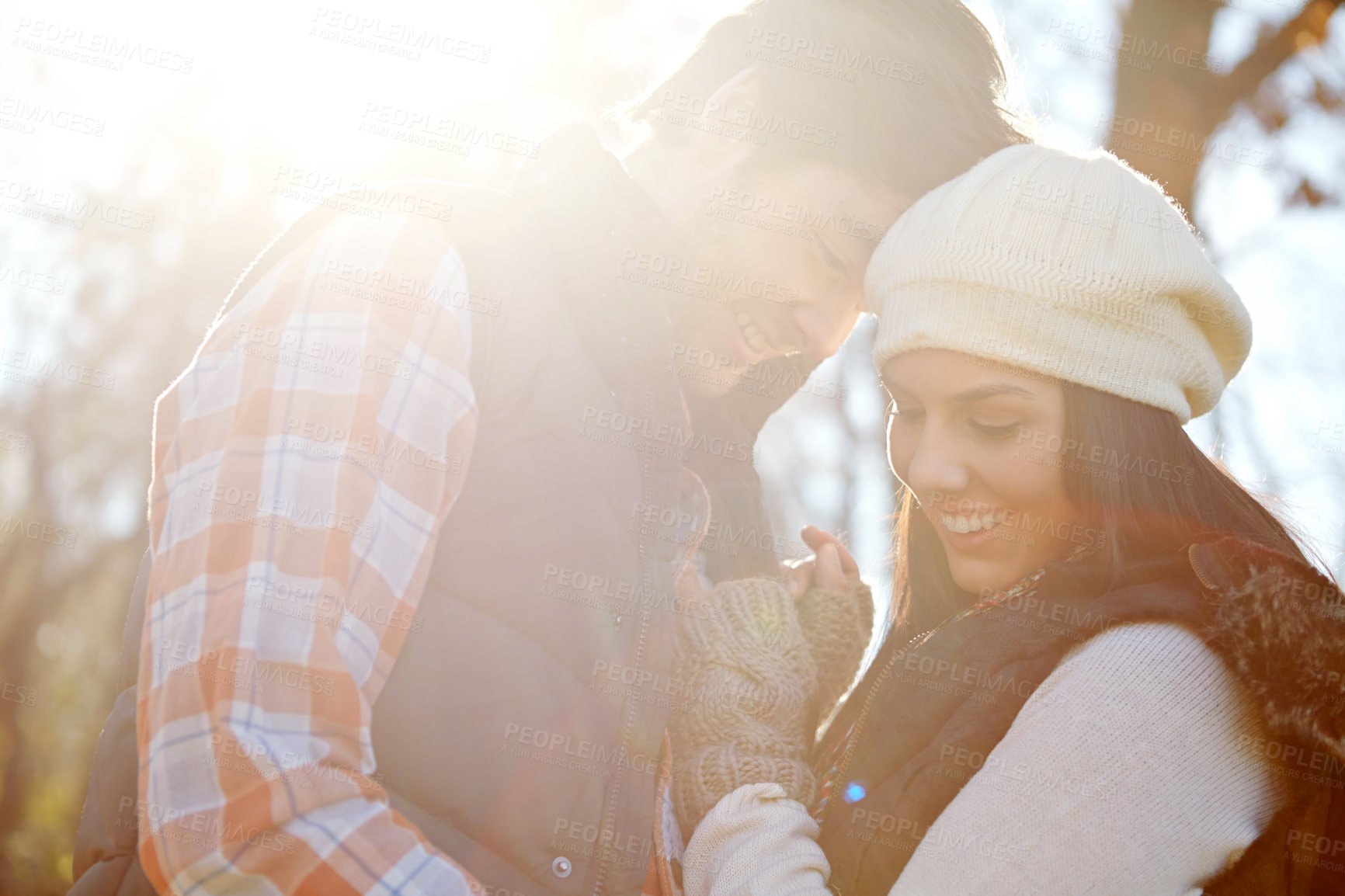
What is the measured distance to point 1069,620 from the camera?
1.81 meters

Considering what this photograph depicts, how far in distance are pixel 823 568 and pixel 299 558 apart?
1401 mm

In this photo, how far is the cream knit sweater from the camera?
5.21ft

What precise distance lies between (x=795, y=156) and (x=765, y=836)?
1569mm

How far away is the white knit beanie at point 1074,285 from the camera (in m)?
1.95

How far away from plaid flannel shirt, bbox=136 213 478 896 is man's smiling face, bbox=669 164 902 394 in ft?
3.06

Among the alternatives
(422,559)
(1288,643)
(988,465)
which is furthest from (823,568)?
(422,559)

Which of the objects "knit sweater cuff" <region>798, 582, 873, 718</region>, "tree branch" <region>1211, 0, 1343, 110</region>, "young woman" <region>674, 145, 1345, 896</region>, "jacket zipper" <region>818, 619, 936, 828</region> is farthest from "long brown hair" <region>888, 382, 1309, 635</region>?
"tree branch" <region>1211, 0, 1343, 110</region>

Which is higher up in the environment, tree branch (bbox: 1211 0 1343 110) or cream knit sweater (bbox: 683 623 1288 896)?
tree branch (bbox: 1211 0 1343 110)

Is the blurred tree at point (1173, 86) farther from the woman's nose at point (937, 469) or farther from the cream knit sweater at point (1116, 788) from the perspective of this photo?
the cream knit sweater at point (1116, 788)

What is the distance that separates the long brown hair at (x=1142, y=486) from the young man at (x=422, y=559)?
81cm

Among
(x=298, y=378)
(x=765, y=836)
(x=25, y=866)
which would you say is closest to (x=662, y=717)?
(x=765, y=836)

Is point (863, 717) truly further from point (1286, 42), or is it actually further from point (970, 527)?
point (1286, 42)

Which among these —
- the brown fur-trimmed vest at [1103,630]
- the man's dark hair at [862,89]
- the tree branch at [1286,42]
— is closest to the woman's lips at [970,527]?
the brown fur-trimmed vest at [1103,630]

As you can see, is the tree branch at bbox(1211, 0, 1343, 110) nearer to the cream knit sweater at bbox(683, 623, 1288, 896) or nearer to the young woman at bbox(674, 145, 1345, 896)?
the young woman at bbox(674, 145, 1345, 896)
